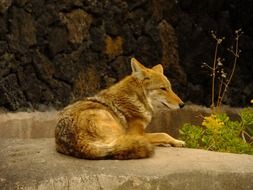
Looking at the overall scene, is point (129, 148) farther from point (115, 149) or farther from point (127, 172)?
point (127, 172)

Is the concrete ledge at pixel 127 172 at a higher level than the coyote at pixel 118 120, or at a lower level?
lower

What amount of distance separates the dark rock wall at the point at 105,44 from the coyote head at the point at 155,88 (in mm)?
2441

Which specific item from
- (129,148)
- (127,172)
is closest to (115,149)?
(129,148)

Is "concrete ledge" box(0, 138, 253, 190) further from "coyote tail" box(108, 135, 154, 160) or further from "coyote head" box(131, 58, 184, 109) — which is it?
"coyote head" box(131, 58, 184, 109)

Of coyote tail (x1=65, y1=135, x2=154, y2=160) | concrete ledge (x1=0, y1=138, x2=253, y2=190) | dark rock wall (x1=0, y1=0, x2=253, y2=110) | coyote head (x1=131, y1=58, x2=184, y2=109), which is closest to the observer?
concrete ledge (x1=0, y1=138, x2=253, y2=190)

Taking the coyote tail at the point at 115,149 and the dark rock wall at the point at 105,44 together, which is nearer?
the coyote tail at the point at 115,149

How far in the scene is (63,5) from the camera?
27.8 feet

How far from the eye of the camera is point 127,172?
16.1 feet

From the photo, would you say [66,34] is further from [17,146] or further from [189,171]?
[189,171]

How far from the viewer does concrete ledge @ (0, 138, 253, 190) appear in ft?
15.9

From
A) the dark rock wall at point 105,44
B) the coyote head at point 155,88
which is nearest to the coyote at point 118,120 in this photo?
the coyote head at point 155,88

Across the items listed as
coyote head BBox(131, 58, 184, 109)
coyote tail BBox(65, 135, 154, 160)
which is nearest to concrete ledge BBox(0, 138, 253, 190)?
coyote tail BBox(65, 135, 154, 160)

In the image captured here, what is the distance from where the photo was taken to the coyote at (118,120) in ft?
17.0

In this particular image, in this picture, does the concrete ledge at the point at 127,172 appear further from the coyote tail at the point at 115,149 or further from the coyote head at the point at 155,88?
the coyote head at the point at 155,88
